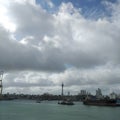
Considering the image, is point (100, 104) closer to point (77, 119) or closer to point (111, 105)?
point (111, 105)

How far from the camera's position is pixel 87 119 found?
83.2 metres

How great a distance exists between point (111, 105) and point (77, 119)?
112m

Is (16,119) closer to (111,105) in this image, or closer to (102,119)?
(102,119)

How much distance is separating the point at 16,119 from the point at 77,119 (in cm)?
1789

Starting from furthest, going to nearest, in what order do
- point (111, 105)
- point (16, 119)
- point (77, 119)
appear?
1. point (111, 105)
2. point (77, 119)
3. point (16, 119)

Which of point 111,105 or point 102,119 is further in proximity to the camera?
point 111,105

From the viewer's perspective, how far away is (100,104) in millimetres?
189000

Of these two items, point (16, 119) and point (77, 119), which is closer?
point (16, 119)

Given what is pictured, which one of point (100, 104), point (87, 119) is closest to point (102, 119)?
point (87, 119)

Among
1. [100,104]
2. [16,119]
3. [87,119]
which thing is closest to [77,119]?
[87,119]

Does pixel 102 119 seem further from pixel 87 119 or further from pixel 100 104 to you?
pixel 100 104

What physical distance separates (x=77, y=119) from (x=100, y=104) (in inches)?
4361

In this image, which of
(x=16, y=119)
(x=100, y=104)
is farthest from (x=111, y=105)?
(x=16, y=119)

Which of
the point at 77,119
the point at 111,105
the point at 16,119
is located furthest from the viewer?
the point at 111,105
